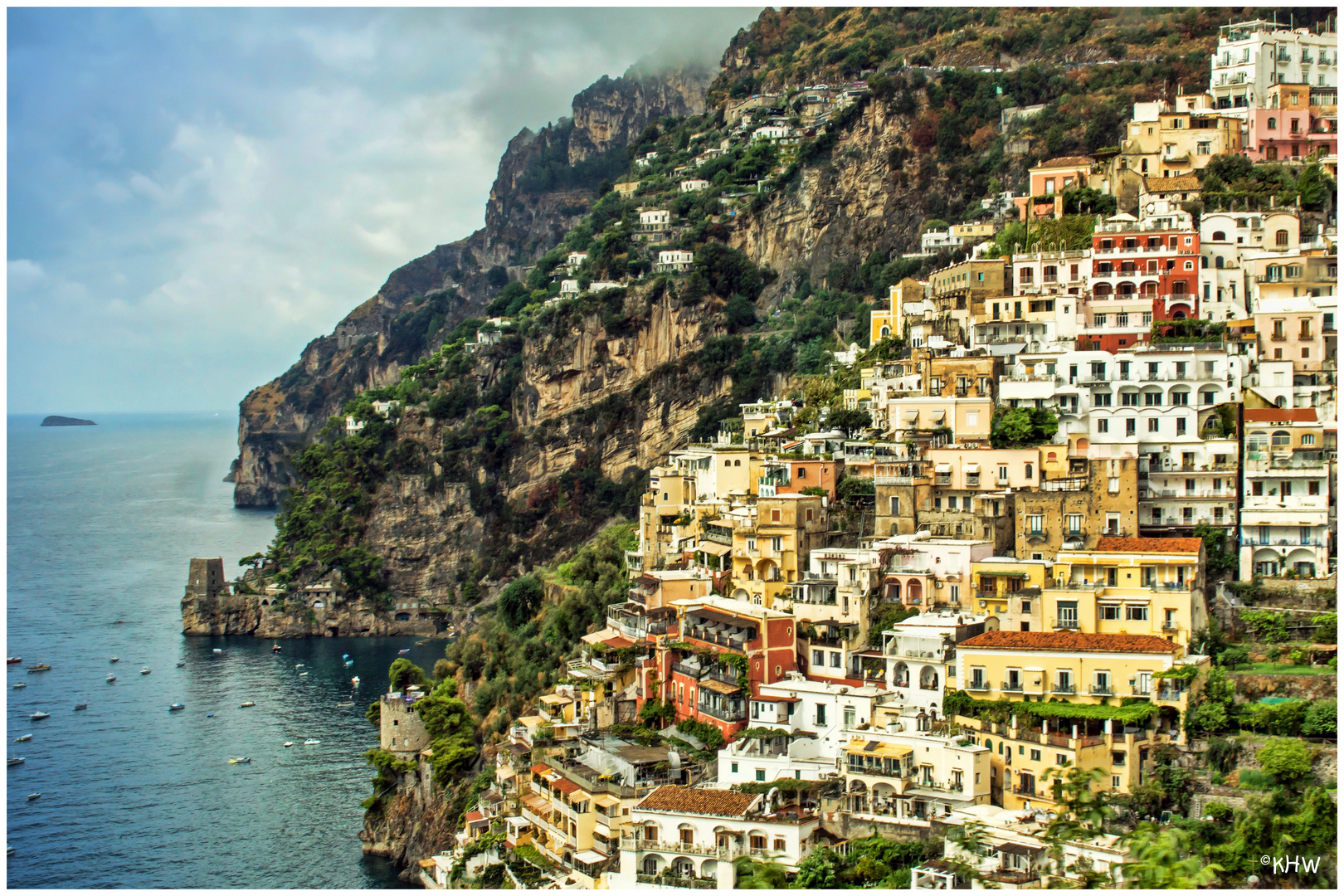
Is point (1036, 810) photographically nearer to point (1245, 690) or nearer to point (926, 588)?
point (1245, 690)

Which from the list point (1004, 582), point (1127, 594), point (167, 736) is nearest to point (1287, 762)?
point (1127, 594)

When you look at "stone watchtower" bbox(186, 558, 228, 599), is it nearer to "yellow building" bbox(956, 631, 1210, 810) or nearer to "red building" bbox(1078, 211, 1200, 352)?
"red building" bbox(1078, 211, 1200, 352)

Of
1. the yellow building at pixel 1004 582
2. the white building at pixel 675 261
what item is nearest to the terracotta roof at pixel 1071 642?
the yellow building at pixel 1004 582

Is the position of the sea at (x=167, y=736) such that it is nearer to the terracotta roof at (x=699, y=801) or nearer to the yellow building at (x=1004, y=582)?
the terracotta roof at (x=699, y=801)

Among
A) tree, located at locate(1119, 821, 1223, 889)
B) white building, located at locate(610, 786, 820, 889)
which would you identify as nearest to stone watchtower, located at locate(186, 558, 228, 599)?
white building, located at locate(610, 786, 820, 889)

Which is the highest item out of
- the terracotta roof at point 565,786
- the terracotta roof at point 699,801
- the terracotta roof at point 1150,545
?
the terracotta roof at point 1150,545
